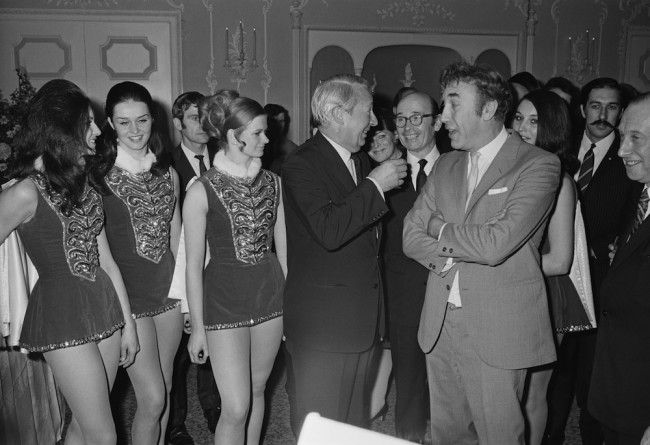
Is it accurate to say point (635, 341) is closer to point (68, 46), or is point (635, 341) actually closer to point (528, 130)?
point (528, 130)

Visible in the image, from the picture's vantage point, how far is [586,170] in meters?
3.19

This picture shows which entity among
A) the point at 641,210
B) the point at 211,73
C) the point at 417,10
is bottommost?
the point at 641,210

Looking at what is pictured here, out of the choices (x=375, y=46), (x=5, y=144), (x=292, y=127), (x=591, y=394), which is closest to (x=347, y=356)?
(x=591, y=394)

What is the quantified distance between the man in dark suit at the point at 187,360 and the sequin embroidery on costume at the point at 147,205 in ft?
1.08

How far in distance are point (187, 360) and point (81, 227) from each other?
1452mm

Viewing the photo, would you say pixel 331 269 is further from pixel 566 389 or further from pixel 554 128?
pixel 566 389

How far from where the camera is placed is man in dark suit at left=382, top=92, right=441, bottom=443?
2.67 m

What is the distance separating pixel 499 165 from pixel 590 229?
1209 millimetres

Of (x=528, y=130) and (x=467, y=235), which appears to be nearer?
(x=467, y=235)

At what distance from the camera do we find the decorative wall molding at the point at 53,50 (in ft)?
19.4

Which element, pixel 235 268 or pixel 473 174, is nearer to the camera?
pixel 473 174

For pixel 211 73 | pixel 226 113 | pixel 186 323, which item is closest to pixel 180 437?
pixel 186 323

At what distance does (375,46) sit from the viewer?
21.2ft

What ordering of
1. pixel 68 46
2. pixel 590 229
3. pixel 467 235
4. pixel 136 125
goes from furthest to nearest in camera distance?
A: pixel 68 46, pixel 590 229, pixel 136 125, pixel 467 235
